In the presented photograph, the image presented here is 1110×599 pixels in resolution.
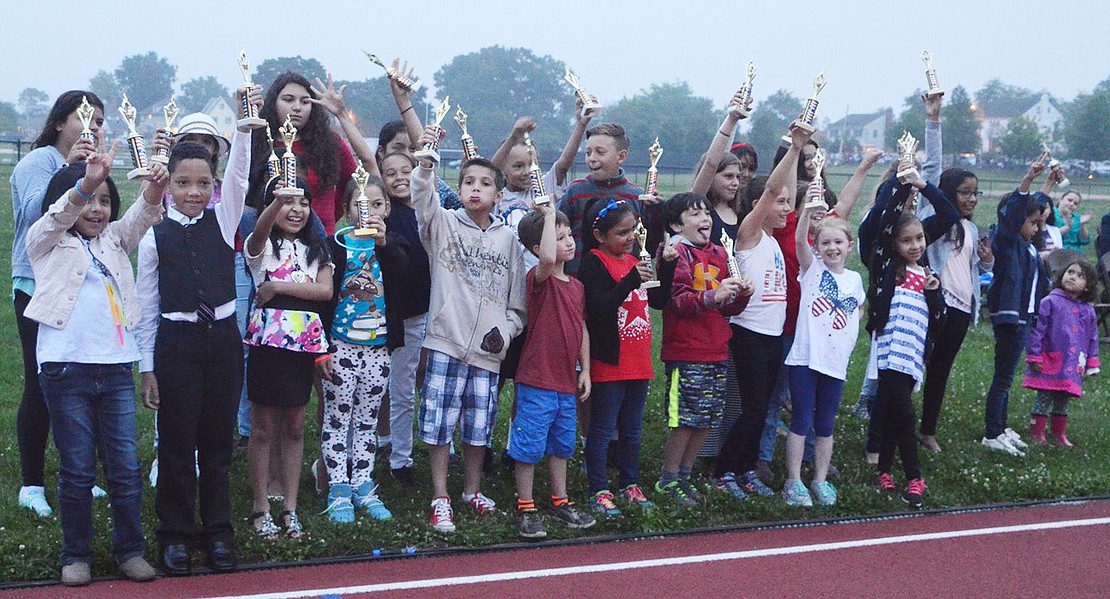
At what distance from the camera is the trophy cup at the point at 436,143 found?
5273mm

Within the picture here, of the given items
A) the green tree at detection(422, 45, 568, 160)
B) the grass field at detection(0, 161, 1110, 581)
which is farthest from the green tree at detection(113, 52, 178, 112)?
the grass field at detection(0, 161, 1110, 581)

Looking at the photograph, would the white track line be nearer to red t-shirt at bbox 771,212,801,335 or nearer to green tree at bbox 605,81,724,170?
red t-shirt at bbox 771,212,801,335

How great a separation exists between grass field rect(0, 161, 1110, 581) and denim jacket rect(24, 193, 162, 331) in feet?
3.78

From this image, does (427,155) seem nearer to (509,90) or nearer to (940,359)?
(940,359)

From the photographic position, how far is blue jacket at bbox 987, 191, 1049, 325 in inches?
315

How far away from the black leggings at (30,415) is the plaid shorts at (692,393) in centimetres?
323

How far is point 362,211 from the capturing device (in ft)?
17.1

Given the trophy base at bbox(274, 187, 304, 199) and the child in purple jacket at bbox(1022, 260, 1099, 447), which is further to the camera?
the child in purple jacket at bbox(1022, 260, 1099, 447)

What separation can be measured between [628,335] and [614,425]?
0.52m

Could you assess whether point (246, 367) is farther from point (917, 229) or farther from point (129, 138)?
point (917, 229)

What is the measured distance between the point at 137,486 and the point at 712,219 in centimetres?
345

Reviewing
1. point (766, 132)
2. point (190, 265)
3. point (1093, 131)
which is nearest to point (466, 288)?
point (190, 265)

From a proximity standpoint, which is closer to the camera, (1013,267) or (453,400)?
(453,400)

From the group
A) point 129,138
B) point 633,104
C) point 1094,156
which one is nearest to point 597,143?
point 129,138
